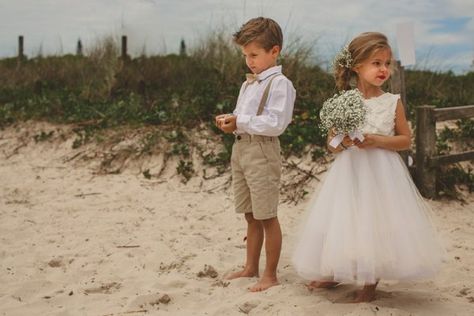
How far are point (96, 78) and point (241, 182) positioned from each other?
801cm

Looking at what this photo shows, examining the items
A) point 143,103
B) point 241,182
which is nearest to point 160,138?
point 143,103

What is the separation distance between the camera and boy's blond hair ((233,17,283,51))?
3699 mm

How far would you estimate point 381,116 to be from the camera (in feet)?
11.4

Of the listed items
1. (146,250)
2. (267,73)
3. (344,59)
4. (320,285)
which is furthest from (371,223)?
(146,250)

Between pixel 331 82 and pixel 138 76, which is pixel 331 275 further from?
pixel 138 76

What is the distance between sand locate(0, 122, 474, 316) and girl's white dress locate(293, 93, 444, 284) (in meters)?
0.28

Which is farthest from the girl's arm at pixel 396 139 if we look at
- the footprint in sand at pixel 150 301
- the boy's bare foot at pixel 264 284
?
the footprint in sand at pixel 150 301

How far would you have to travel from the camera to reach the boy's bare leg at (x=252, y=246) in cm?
411

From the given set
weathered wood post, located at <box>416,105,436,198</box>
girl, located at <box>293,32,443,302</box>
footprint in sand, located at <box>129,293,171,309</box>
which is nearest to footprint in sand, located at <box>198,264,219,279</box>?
footprint in sand, located at <box>129,293,171,309</box>

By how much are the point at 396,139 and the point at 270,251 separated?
44.2 inches

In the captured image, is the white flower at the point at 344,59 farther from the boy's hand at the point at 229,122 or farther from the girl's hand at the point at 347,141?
the boy's hand at the point at 229,122

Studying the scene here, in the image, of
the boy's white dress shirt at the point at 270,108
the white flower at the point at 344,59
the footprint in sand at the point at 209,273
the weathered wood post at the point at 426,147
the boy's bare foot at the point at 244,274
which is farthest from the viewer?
the weathered wood post at the point at 426,147

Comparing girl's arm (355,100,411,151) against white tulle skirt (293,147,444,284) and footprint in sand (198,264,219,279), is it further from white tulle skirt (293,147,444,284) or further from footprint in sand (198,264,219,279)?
footprint in sand (198,264,219,279)

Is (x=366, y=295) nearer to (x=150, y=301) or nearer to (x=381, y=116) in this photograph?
(x=381, y=116)
